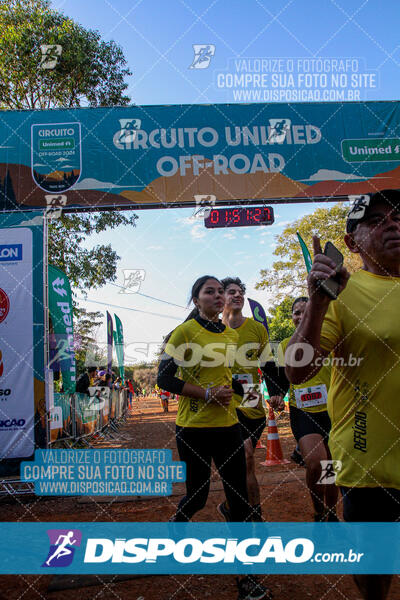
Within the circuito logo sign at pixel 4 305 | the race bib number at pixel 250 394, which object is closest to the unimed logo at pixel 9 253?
the circuito logo sign at pixel 4 305

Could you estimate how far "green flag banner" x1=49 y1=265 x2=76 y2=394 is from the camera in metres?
6.63

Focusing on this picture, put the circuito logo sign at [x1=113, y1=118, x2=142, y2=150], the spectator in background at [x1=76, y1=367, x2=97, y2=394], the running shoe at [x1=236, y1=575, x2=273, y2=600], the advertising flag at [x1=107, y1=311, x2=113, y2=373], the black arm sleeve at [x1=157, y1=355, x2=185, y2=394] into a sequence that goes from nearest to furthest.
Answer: the running shoe at [x1=236, y1=575, x2=273, y2=600] → the black arm sleeve at [x1=157, y1=355, x2=185, y2=394] → the circuito logo sign at [x1=113, y1=118, x2=142, y2=150] → the spectator in background at [x1=76, y1=367, x2=97, y2=394] → the advertising flag at [x1=107, y1=311, x2=113, y2=373]

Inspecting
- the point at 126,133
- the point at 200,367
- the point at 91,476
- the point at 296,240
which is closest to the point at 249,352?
the point at 200,367

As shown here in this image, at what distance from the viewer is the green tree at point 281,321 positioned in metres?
28.7

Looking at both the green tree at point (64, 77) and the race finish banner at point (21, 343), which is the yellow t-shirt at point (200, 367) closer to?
the race finish banner at point (21, 343)

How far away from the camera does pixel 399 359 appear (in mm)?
1676

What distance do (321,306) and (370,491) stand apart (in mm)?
710

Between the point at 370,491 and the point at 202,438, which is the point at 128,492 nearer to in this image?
the point at 202,438

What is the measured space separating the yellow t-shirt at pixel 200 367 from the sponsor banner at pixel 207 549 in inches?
26.6

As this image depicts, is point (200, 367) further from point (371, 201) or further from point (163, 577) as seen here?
point (371, 201)

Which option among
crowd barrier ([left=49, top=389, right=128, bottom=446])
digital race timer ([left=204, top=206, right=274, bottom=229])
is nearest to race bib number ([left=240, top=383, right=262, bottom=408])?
digital race timer ([left=204, top=206, right=274, bottom=229])

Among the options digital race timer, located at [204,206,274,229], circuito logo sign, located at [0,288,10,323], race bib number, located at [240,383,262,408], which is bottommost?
race bib number, located at [240,383,262,408]

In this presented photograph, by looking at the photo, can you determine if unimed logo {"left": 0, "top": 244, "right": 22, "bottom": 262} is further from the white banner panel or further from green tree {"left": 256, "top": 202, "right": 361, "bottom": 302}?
green tree {"left": 256, "top": 202, "right": 361, "bottom": 302}

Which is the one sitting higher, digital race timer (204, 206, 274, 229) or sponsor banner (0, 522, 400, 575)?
digital race timer (204, 206, 274, 229)
